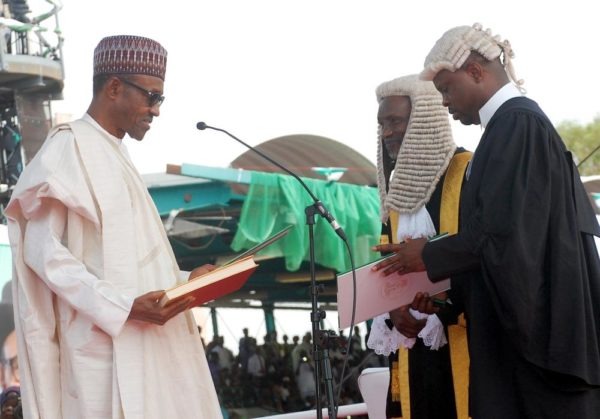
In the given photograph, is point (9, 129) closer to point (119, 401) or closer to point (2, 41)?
point (2, 41)

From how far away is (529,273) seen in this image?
416 cm

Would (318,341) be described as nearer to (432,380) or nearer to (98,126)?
(432,380)

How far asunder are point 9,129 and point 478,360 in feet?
53.5

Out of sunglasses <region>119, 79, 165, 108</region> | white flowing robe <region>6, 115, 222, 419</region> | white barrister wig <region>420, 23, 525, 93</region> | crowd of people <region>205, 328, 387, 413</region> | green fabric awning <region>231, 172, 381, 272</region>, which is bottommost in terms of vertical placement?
crowd of people <region>205, 328, 387, 413</region>

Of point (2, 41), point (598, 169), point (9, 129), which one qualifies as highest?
point (2, 41)

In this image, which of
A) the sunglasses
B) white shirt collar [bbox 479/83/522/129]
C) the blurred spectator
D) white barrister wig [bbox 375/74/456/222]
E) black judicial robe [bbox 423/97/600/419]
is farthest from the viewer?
the blurred spectator

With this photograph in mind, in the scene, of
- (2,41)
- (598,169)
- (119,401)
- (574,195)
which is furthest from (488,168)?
(598,169)

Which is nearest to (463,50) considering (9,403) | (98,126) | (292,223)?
(98,126)

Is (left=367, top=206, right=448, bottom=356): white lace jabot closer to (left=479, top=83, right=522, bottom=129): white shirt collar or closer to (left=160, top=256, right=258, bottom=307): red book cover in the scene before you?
(left=479, top=83, right=522, bottom=129): white shirt collar

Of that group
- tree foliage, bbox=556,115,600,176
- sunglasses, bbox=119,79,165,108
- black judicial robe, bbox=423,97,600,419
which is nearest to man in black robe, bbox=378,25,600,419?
black judicial robe, bbox=423,97,600,419

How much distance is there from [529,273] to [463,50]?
1.05 meters

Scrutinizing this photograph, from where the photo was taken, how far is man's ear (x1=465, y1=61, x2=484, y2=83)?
4.69 meters

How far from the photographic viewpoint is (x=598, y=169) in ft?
164

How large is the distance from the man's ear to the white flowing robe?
150 cm
